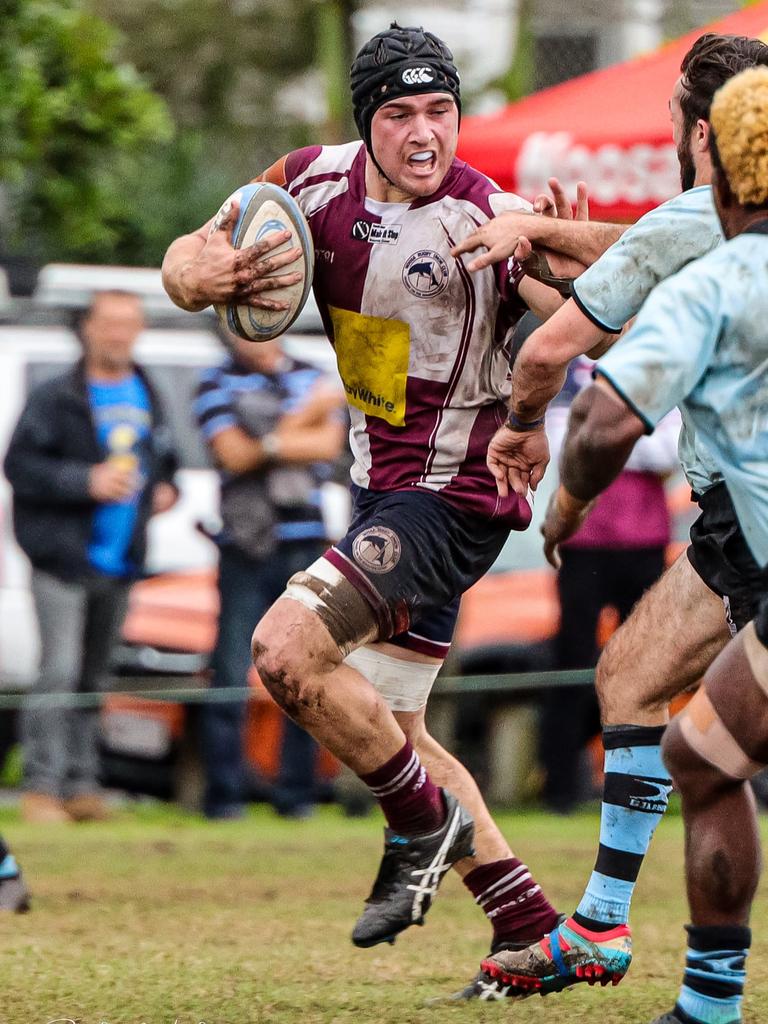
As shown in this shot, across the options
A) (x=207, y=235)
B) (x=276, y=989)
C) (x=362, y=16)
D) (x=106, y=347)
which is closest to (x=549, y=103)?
(x=106, y=347)

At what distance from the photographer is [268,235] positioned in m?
5.36

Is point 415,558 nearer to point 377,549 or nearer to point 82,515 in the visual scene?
point 377,549

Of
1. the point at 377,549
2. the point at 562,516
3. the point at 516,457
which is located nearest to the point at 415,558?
the point at 377,549

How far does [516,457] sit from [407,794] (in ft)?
3.29

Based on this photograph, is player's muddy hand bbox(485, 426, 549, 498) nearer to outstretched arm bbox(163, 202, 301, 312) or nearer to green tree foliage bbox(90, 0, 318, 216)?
outstretched arm bbox(163, 202, 301, 312)

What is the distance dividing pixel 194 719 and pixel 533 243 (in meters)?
5.58

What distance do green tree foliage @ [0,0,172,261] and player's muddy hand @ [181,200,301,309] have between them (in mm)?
4478

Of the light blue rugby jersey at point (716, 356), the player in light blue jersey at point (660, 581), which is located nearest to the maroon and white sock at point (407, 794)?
the player in light blue jersey at point (660, 581)

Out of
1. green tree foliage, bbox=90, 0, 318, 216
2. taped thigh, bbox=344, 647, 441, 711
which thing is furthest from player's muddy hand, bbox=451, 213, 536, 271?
green tree foliage, bbox=90, 0, 318, 216

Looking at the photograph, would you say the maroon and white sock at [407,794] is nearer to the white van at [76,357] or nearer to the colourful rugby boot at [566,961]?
the colourful rugby boot at [566,961]

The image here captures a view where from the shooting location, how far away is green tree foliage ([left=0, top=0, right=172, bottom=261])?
31.9ft

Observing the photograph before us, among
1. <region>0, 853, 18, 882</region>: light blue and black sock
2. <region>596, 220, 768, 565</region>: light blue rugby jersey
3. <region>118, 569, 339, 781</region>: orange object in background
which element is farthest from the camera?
<region>118, 569, 339, 781</region>: orange object in background

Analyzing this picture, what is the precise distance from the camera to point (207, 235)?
5535 millimetres

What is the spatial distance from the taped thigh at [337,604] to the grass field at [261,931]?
1.02 m
